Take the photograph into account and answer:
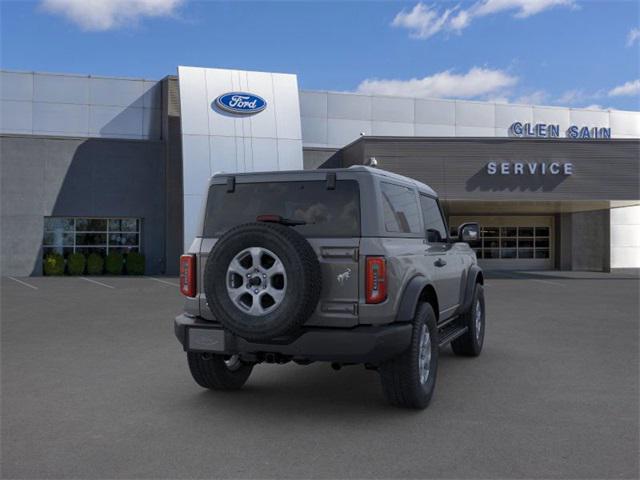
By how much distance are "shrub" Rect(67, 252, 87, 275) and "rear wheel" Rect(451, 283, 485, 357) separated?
20.8m

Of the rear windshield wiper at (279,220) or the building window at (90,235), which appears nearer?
the rear windshield wiper at (279,220)

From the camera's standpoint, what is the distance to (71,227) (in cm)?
2598

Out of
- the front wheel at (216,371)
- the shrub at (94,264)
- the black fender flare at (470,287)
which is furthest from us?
the shrub at (94,264)

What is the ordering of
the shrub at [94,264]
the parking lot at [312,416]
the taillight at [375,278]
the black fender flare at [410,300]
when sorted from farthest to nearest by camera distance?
the shrub at [94,264], the black fender flare at [410,300], the taillight at [375,278], the parking lot at [312,416]

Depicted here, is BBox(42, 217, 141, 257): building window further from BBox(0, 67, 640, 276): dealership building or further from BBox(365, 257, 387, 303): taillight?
BBox(365, 257, 387, 303): taillight

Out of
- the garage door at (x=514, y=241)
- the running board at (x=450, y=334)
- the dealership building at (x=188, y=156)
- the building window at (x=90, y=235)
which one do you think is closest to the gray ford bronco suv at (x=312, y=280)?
the running board at (x=450, y=334)

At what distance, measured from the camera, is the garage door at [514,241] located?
31.9 metres

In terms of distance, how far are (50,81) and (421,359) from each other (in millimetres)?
26201

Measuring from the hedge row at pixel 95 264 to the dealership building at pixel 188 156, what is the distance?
59cm

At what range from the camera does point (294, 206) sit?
5.37 m

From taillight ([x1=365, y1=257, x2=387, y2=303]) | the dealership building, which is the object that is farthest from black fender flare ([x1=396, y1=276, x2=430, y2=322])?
the dealership building

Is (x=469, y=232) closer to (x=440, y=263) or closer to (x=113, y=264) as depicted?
(x=440, y=263)

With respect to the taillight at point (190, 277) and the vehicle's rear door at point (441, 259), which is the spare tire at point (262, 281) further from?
the vehicle's rear door at point (441, 259)

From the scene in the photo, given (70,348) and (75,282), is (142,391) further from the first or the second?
(75,282)
